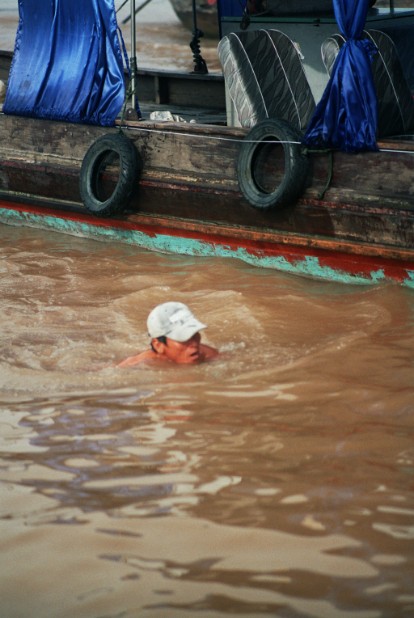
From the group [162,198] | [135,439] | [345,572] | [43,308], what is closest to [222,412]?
[135,439]

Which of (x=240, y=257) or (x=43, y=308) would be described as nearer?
(x=43, y=308)

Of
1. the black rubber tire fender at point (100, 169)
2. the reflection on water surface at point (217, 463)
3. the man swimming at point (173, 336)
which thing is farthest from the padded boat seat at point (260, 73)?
the man swimming at point (173, 336)

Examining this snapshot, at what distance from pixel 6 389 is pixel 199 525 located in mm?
1995

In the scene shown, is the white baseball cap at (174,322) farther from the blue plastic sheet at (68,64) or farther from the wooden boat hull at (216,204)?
the blue plastic sheet at (68,64)

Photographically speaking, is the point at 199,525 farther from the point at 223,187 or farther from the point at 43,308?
the point at 223,187

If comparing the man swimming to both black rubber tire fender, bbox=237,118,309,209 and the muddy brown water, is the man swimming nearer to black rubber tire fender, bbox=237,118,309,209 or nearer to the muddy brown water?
the muddy brown water

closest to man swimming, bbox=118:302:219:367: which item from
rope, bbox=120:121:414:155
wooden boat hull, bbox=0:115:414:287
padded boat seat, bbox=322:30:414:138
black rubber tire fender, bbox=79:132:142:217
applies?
wooden boat hull, bbox=0:115:414:287

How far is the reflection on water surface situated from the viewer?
3383mm

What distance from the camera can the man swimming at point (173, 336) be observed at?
529 cm

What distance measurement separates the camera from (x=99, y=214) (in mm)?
8609

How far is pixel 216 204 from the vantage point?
26.3ft

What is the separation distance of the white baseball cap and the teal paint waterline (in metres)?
2.39

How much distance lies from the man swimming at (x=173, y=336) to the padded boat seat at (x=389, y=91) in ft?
11.7

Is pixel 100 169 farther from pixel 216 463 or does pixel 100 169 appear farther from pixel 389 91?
pixel 216 463
